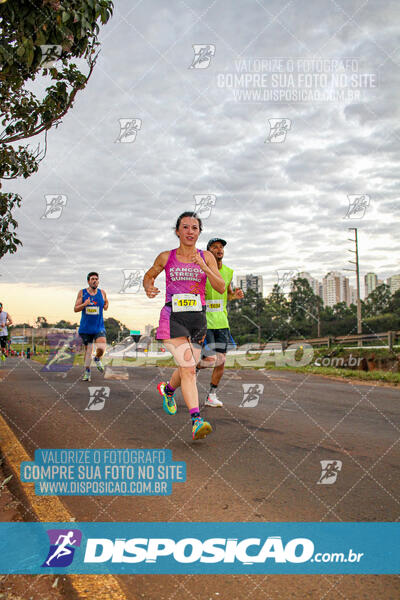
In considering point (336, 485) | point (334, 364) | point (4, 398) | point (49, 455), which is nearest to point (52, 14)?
point (49, 455)

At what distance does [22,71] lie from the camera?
5637 millimetres

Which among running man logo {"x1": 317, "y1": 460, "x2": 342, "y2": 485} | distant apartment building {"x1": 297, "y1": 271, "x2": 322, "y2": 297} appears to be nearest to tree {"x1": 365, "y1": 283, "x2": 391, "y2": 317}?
distant apartment building {"x1": 297, "y1": 271, "x2": 322, "y2": 297}

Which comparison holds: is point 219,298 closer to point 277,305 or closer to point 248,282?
point 248,282

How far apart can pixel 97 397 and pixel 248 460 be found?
4275mm

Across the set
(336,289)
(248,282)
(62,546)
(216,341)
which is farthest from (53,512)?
(336,289)

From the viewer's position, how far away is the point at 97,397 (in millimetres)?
7863

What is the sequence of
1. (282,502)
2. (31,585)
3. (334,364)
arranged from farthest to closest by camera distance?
(334,364) < (282,502) < (31,585)

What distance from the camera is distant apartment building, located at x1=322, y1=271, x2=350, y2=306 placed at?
120438 mm

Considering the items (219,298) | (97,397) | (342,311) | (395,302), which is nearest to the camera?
(219,298)

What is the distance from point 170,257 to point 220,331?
1806 mm

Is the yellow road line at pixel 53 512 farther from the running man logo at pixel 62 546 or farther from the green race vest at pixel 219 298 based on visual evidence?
the green race vest at pixel 219 298

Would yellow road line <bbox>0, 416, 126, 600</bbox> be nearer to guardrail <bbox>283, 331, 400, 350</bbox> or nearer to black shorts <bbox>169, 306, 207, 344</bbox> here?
black shorts <bbox>169, 306, 207, 344</bbox>

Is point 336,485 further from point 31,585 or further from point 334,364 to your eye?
point 334,364

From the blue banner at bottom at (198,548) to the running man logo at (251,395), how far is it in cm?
442
